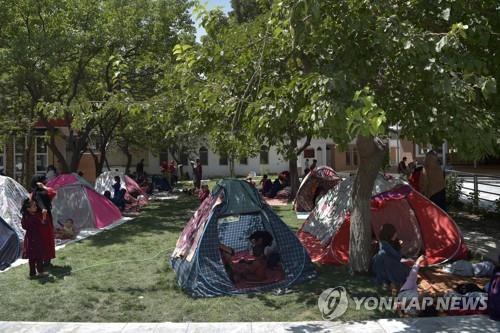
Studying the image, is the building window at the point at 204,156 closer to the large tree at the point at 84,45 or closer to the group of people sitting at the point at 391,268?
the large tree at the point at 84,45

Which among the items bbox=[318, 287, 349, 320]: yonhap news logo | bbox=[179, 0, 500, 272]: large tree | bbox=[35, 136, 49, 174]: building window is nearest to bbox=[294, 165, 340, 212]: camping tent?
bbox=[179, 0, 500, 272]: large tree

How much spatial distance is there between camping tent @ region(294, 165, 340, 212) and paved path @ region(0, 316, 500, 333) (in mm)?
10367

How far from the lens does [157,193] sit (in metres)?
25.7

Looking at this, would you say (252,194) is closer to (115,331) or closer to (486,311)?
(115,331)

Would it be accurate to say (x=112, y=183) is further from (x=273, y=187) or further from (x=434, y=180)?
(x=434, y=180)

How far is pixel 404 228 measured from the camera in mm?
9820

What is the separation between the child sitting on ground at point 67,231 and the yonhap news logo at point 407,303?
7.34 meters

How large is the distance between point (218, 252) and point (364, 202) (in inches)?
88.6

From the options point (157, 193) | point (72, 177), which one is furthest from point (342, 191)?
point (157, 193)

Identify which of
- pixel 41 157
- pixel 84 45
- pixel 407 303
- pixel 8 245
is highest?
pixel 84 45

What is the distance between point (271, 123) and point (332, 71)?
0.87m

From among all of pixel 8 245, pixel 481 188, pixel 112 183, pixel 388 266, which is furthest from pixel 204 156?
pixel 388 266

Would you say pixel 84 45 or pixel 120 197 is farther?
pixel 120 197

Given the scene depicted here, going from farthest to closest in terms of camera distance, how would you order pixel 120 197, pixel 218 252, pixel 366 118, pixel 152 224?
pixel 120 197
pixel 152 224
pixel 218 252
pixel 366 118
